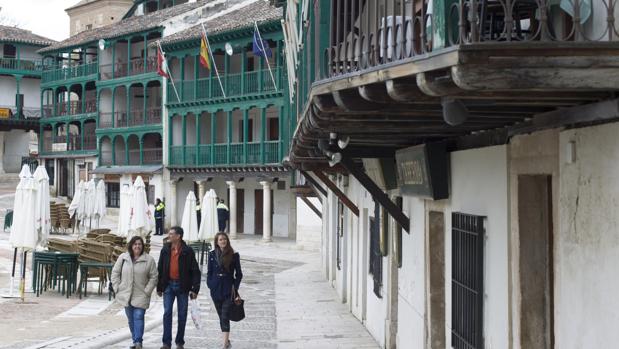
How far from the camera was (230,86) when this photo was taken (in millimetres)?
41406

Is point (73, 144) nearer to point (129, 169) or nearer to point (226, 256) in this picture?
point (129, 169)

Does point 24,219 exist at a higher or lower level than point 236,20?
lower

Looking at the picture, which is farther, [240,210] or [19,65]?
[19,65]

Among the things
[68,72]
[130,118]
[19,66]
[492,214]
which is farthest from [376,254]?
[19,66]

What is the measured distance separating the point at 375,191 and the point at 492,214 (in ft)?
9.97

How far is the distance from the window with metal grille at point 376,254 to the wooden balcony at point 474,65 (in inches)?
244

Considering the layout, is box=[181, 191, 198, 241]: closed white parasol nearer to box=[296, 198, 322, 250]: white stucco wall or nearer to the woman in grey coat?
box=[296, 198, 322, 250]: white stucco wall

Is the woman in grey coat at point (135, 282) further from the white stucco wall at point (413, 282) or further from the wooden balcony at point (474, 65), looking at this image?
the wooden balcony at point (474, 65)

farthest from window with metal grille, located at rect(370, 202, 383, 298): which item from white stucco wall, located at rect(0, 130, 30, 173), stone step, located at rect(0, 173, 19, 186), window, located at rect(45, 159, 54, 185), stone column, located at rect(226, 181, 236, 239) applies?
white stucco wall, located at rect(0, 130, 30, 173)

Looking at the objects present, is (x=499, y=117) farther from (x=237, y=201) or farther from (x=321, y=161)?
(x=237, y=201)

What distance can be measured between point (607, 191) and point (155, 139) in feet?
151

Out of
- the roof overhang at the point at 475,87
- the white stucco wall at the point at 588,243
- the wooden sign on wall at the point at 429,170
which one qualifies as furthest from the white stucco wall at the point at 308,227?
the white stucco wall at the point at 588,243

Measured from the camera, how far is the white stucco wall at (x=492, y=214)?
6.42 m

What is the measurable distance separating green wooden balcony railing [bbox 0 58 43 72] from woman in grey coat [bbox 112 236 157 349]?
53.9 meters
